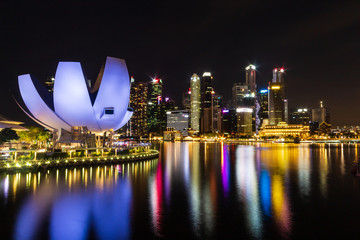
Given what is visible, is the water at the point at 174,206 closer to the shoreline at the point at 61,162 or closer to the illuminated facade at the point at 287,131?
the shoreline at the point at 61,162

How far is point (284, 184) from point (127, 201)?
9.99 metres

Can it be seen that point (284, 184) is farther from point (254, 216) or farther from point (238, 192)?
point (254, 216)

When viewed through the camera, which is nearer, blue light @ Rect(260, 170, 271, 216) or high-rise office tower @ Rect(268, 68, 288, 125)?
blue light @ Rect(260, 170, 271, 216)

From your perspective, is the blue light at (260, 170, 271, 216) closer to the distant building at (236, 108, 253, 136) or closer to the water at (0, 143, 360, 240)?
the water at (0, 143, 360, 240)

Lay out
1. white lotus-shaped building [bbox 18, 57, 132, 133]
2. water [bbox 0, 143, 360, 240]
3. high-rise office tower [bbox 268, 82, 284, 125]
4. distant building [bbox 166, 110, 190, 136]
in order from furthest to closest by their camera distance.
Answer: distant building [bbox 166, 110, 190, 136]
high-rise office tower [bbox 268, 82, 284, 125]
white lotus-shaped building [bbox 18, 57, 132, 133]
water [bbox 0, 143, 360, 240]

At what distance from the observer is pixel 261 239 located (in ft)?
30.3

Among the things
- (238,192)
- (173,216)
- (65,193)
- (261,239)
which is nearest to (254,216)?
(261,239)

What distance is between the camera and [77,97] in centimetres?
2686

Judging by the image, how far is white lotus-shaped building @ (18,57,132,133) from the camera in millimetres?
26484

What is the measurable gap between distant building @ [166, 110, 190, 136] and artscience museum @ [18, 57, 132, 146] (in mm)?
156307

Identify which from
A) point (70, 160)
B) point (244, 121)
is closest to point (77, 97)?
point (70, 160)

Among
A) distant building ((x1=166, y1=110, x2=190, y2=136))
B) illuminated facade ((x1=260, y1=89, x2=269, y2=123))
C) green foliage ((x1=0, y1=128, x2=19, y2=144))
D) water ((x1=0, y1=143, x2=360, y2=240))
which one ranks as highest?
illuminated facade ((x1=260, y1=89, x2=269, y2=123))

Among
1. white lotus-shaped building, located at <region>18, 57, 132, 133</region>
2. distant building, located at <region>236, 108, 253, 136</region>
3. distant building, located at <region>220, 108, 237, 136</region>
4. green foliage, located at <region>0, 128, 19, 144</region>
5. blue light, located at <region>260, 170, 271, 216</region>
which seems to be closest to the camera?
blue light, located at <region>260, 170, 271, 216</region>

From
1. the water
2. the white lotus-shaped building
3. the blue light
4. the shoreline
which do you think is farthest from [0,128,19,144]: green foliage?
the blue light
